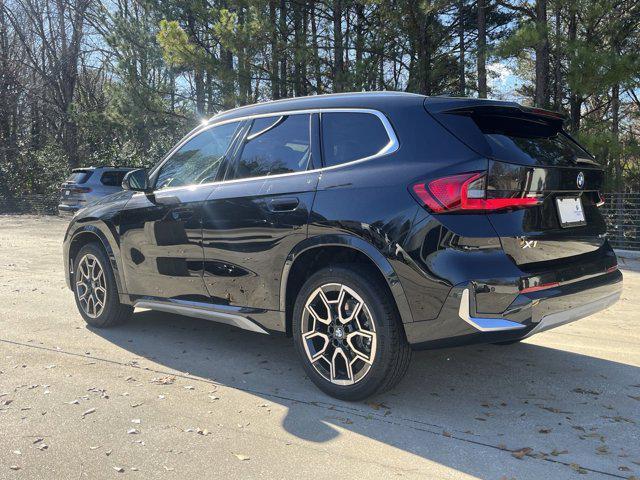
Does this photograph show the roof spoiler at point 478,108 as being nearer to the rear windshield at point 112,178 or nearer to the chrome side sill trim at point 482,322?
the chrome side sill trim at point 482,322

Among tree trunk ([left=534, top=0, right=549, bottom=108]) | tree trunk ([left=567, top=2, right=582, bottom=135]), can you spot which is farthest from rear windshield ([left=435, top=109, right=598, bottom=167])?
tree trunk ([left=534, top=0, right=549, bottom=108])

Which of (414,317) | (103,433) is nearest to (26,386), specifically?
(103,433)

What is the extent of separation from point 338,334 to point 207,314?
3.94 ft

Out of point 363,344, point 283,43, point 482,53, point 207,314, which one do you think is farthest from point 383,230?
point 283,43

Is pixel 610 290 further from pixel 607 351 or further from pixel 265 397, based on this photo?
pixel 265 397

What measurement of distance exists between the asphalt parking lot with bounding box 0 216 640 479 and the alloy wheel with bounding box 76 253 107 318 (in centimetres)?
22

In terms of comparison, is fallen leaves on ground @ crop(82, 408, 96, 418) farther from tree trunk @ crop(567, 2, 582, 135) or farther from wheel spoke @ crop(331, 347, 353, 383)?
tree trunk @ crop(567, 2, 582, 135)

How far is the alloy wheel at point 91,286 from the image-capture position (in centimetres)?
542

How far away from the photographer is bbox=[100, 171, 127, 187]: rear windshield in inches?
656

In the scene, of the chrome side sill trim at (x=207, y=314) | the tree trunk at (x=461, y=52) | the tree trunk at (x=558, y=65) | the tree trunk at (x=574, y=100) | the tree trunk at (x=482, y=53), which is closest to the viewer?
the chrome side sill trim at (x=207, y=314)

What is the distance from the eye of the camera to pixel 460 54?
65.5 feet

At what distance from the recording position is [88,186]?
16422 mm

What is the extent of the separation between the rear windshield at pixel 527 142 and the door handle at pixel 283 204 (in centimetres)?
122

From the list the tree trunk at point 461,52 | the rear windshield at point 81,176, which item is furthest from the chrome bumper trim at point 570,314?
the tree trunk at point 461,52
